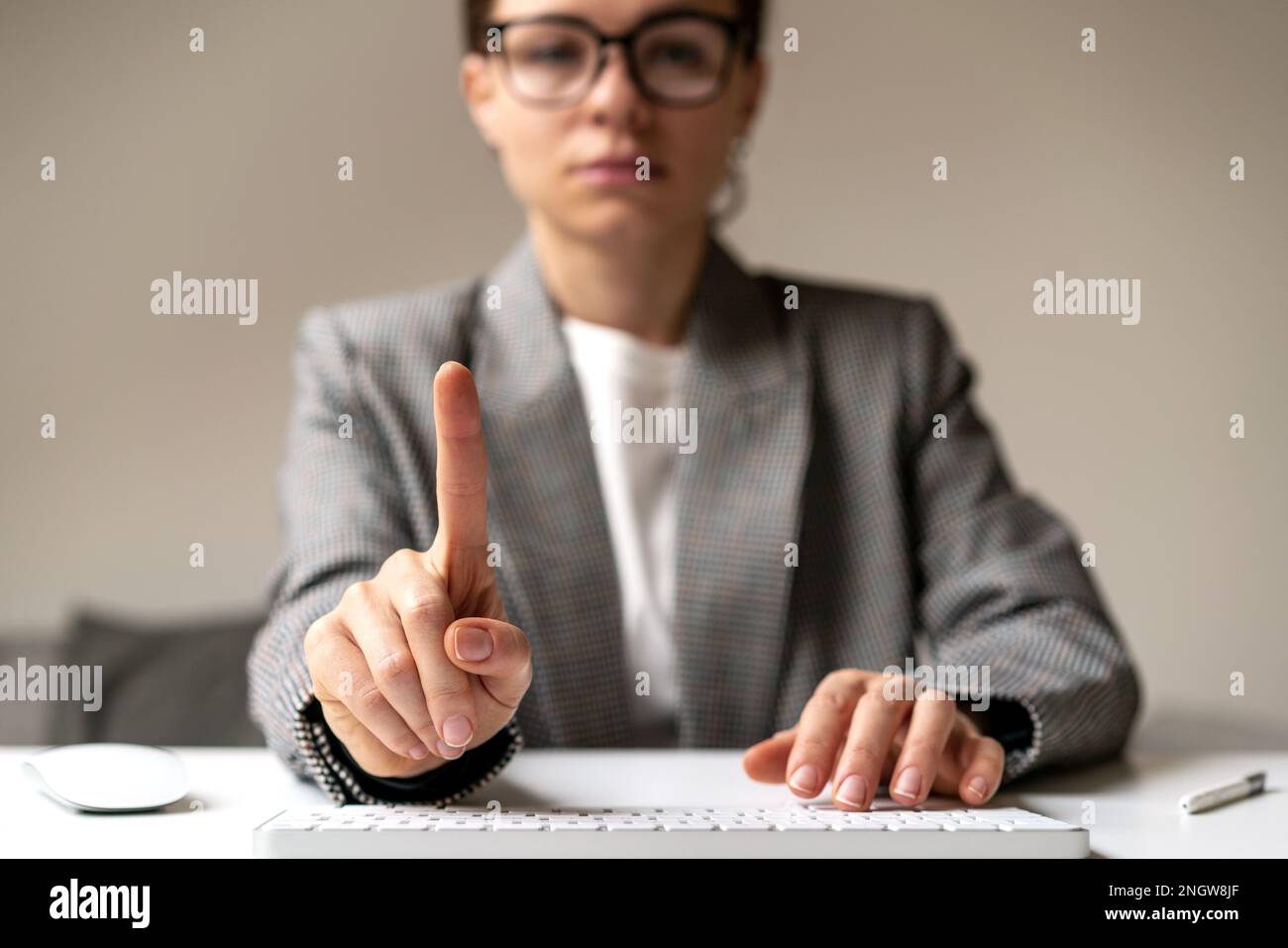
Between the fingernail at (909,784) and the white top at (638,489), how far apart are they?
17.6 inches

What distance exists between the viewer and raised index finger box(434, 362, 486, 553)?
22.8 inches

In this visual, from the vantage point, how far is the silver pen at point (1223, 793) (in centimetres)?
68

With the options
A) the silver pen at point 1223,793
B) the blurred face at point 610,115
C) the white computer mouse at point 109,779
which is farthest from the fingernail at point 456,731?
the blurred face at point 610,115

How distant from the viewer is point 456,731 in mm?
597

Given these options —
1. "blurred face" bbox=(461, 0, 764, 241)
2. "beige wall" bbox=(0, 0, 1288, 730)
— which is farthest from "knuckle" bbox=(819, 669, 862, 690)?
"beige wall" bbox=(0, 0, 1288, 730)

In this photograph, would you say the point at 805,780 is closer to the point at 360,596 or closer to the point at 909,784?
the point at 909,784

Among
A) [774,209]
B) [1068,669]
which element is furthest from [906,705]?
[774,209]

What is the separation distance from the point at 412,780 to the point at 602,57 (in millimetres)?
671

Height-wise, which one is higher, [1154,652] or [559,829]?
[559,829]

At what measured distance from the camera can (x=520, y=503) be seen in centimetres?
106

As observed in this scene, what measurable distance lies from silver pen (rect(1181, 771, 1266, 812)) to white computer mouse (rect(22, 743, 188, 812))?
0.55 m
